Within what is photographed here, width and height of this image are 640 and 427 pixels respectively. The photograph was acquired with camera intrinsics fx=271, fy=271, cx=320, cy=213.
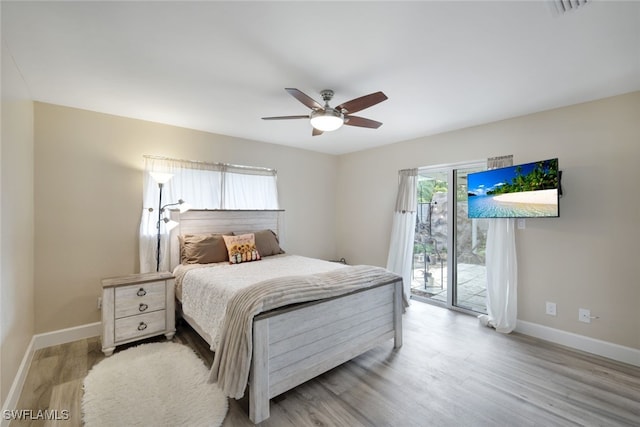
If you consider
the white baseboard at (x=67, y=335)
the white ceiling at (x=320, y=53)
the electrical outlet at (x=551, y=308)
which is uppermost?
the white ceiling at (x=320, y=53)

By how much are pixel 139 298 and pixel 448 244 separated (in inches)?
150

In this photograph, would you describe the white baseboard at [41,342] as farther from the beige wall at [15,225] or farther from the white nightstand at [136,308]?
the white nightstand at [136,308]

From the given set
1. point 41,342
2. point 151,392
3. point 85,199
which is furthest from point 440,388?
point 85,199

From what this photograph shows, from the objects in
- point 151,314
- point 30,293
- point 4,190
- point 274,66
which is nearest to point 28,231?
point 30,293

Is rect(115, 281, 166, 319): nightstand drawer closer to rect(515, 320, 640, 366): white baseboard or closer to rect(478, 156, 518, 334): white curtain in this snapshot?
rect(478, 156, 518, 334): white curtain

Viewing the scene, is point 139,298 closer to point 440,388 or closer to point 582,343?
point 440,388

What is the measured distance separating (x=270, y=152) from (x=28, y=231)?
2883 mm

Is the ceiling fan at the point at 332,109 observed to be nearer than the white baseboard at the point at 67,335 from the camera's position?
Yes

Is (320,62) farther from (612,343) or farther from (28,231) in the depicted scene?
(612,343)

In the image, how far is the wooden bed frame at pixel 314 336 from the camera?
175 cm

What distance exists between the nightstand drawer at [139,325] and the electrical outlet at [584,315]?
13.9 ft

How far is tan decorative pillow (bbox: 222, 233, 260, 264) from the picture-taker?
3.27 m

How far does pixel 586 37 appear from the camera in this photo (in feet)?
5.70

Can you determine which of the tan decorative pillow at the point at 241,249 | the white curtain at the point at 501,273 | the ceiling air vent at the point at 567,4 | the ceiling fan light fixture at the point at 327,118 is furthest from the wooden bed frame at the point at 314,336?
the ceiling air vent at the point at 567,4
